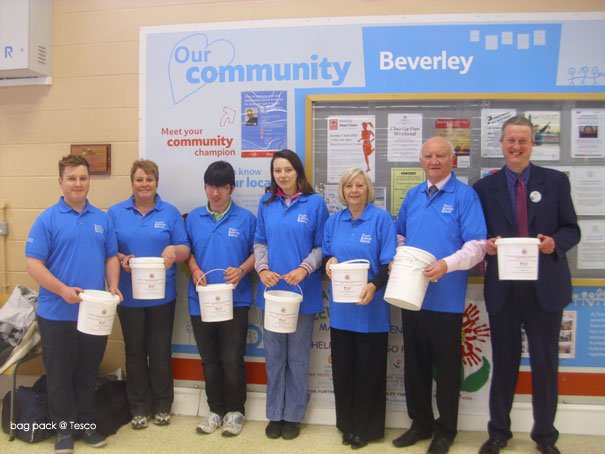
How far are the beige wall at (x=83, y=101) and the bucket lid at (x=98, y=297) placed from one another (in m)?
0.96

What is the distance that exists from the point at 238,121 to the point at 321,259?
1090mm

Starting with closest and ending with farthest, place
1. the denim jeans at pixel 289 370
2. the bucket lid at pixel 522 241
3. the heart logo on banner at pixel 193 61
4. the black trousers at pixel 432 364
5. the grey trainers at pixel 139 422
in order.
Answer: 1. the bucket lid at pixel 522 241
2. the black trousers at pixel 432 364
3. the denim jeans at pixel 289 370
4. the grey trainers at pixel 139 422
5. the heart logo on banner at pixel 193 61

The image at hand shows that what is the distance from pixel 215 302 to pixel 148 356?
72 centimetres

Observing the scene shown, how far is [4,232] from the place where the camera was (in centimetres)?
313

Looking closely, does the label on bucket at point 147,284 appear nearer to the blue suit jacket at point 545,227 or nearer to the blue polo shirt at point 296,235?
the blue polo shirt at point 296,235

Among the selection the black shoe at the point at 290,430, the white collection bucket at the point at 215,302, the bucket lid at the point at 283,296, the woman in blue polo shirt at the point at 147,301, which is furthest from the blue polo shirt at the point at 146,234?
the black shoe at the point at 290,430

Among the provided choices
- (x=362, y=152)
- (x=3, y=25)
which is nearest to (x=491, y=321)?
(x=362, y=152)

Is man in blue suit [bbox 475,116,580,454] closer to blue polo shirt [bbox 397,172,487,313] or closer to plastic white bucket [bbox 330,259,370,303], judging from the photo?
blue polo shirt [bbox 397,172,487,313]

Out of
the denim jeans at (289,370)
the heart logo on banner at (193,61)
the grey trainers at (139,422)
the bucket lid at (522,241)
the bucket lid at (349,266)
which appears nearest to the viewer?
the bucket lid at (522,241)

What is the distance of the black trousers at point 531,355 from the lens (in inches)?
88.4

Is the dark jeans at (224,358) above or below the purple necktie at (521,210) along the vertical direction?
below

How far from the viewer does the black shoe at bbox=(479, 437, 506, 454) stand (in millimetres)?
2346

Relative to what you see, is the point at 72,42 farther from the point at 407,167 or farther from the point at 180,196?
the point at 407,167

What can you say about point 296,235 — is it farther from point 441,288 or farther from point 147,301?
point 147,301
